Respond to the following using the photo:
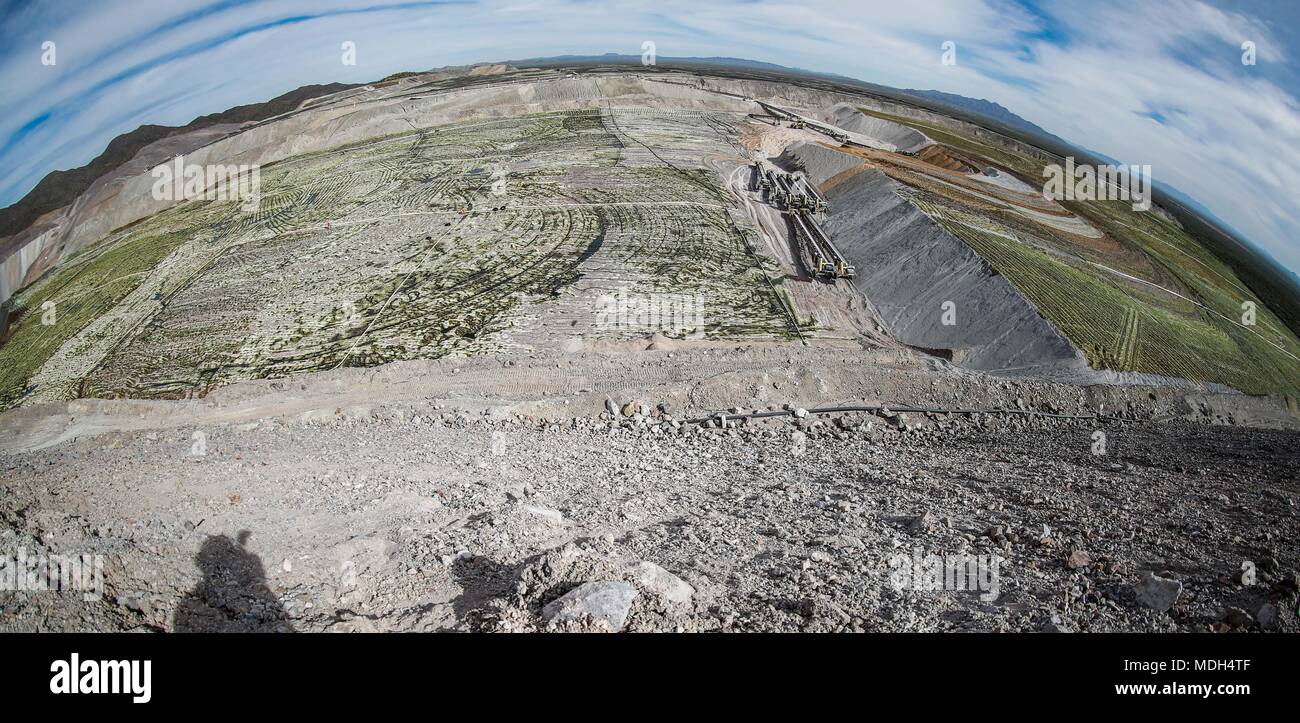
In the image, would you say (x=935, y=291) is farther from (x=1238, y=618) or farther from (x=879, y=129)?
(x=879, y=129)

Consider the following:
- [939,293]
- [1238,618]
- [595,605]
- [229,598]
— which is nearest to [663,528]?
[595,605]

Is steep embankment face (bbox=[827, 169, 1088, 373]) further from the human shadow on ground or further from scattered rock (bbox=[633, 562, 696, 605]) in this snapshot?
the human shadow on ground

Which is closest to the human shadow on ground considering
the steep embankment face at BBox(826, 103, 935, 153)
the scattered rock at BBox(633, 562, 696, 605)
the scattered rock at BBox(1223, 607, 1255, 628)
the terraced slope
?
the scattered rock at BBox(633, 562, 696, 605)

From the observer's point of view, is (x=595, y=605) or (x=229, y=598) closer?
(x=595, y=605)

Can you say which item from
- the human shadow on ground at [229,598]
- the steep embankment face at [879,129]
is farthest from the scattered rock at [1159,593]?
the steep embankment face at [879,129]

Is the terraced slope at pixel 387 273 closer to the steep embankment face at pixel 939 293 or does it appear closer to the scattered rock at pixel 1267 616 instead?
the steep embankment face at pixel 939 293
